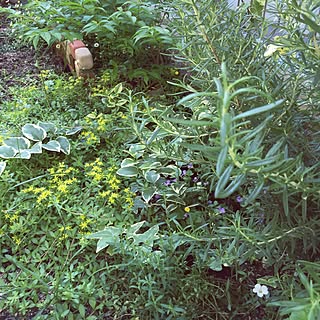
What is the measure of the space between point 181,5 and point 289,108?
1.47ft

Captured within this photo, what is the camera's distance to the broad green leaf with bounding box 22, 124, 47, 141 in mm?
1892

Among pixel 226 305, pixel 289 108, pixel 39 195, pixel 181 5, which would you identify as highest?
pixel 181 5

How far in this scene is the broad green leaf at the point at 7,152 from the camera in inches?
70.9

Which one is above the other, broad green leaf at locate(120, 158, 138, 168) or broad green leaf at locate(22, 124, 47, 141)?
broad green leaf at locate(22, 124, 47, 141)

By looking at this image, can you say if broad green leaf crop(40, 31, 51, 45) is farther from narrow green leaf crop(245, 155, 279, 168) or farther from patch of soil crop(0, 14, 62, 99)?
narrow green leaf crop(245, 155, 279, 168)

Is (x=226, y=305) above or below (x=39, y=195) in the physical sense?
below

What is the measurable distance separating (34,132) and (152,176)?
1.77 feet

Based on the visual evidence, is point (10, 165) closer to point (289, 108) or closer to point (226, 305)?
point (226, 305)

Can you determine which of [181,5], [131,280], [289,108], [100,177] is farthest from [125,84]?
[289,108]

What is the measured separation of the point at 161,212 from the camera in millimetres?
1675

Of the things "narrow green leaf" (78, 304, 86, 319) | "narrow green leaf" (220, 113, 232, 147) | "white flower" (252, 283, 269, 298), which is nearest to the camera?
"narrow green leaf" (220, 113, 232, 147)

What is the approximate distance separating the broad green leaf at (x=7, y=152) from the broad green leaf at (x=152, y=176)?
519mm

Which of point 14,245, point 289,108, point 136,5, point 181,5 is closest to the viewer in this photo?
point 289,108

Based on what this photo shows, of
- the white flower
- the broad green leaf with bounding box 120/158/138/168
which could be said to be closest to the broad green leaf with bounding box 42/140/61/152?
the broad green leaf with bounding box 120/158/138/168
